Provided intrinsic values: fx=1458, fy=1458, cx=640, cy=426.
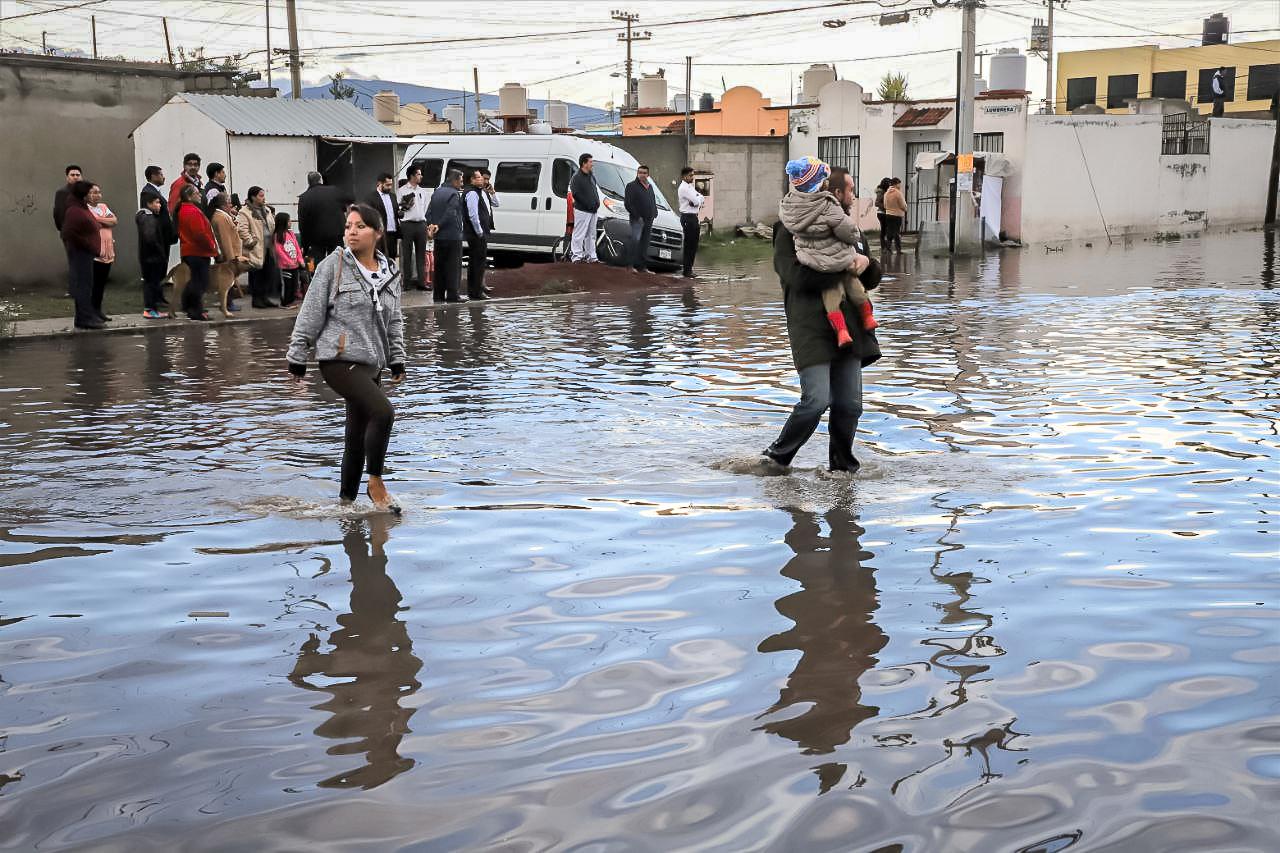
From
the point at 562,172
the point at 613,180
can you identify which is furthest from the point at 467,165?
the point at 613,180

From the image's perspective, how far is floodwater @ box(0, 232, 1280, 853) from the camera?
3.89 m

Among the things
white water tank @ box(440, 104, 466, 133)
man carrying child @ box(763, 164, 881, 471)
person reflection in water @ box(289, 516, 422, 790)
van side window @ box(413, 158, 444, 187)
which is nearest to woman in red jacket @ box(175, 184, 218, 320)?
van side window @ box(413, 158, 444, 187)

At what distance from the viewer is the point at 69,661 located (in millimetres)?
5180

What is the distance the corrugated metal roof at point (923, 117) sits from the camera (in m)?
44.5

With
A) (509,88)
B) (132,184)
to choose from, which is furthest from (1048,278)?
(509,88)

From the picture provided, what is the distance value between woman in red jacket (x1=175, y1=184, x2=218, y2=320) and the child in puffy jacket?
454 inches

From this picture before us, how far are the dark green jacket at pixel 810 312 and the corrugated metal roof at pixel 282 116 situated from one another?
15.1 meters

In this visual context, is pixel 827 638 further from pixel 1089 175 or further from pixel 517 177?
pixel 1089 175

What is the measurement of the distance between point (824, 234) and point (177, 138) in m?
16.2

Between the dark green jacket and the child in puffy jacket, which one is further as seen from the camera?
the dark green jacket

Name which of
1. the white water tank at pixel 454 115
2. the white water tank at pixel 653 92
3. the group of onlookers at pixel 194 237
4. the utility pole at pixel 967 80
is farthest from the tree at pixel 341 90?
the group of onlookers at pixel 194 237

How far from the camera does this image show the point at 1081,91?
79125mm

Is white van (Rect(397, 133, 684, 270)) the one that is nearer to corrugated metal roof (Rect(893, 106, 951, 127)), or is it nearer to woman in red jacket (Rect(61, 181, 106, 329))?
woman in red jacket (Rect(61, 181, 106, 329))

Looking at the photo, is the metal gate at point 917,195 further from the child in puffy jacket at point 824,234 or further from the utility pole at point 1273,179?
the child in puffy jacket at point 824,234
